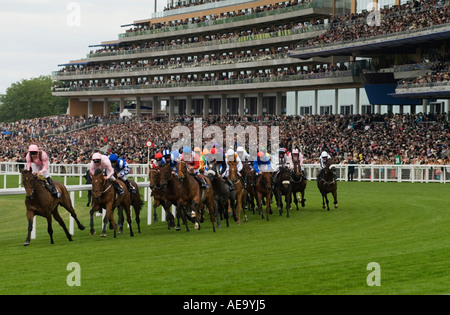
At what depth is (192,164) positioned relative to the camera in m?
15.8

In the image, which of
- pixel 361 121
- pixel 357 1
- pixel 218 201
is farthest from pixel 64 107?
pixel 218 201

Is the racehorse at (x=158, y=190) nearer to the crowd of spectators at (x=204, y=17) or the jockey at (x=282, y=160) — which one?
the jockey at (x=282, y=160)

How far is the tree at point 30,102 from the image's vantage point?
115562mm

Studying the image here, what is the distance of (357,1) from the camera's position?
54969 millimetres

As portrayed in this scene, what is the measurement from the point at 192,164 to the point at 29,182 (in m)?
3.97

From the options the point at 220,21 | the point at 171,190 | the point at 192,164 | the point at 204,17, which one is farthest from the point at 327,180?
the point at 204,17

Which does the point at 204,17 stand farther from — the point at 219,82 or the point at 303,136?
the point at 303,136

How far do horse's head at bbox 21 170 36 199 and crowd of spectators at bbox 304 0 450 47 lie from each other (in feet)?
102

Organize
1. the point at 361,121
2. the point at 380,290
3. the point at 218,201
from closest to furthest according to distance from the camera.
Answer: the point at 380,290 → the point at 218,201 → the point at 361,121

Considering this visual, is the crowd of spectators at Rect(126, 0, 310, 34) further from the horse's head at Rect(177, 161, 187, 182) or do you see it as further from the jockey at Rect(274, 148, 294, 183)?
the horse's head at Rect(177, 161, 187, 182)

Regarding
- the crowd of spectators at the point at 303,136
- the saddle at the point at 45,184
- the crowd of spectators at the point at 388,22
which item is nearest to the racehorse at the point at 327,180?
the saddle at the point at 45,184

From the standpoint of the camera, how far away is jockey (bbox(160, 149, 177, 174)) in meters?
15.0
